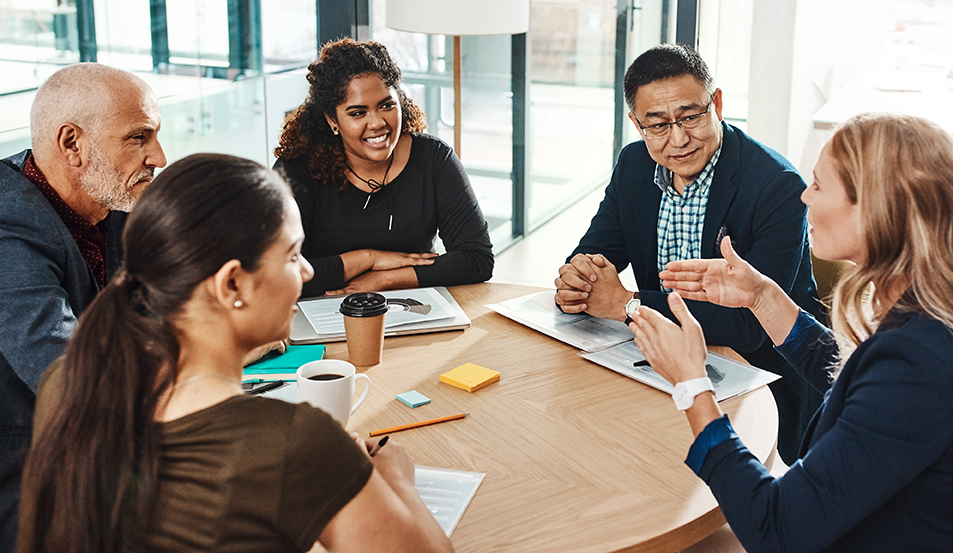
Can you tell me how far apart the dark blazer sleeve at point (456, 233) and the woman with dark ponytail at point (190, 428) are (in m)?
1.23

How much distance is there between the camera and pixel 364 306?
5.23 ft

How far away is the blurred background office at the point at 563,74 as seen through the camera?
10.4 ft

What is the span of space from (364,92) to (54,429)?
5.60 feet

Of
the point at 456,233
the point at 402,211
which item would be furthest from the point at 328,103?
the point at 456,233

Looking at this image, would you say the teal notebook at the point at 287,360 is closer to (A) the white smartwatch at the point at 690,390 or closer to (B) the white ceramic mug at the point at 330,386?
(B) the white ceramic mug at the point at 330,386

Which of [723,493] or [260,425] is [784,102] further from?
[260,425]

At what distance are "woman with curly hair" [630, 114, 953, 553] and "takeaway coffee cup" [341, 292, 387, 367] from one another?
58cm

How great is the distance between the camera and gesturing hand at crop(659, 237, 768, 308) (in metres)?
1.55

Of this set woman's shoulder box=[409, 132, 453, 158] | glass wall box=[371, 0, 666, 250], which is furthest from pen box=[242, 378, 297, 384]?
glass wall box=[371, 0, 666, 250]

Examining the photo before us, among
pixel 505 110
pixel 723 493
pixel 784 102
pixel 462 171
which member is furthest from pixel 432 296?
pixel 784 102

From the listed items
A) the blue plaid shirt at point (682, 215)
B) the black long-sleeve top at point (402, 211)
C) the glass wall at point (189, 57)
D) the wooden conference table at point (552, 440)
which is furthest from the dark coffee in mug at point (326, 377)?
the glass wall at point (189, 57)

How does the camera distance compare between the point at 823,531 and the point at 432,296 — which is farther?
the point at 432,296

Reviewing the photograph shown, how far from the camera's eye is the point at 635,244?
2.26 meters

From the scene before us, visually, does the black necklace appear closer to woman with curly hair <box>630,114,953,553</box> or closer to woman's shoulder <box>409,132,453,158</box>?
woman's shoulder <box>409,132,453,158</box>
